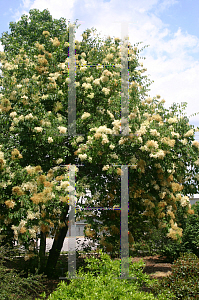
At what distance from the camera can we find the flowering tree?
616 centimetres

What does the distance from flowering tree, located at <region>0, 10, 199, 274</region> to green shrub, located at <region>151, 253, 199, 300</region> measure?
5.18ft

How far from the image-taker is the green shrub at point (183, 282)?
174 inches

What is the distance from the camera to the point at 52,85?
7.04 metres

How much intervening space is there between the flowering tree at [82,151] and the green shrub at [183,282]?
1578 millimetres

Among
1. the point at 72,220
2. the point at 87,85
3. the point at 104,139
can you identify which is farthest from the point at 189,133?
the point at 72,220

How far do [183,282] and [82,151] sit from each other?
10.1 feet

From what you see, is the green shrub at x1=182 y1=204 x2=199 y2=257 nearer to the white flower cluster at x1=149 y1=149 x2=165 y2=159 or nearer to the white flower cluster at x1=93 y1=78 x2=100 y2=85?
the white flower cluster at x1=149 y1=149 x2=165 y2=159

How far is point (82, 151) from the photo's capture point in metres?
6.32


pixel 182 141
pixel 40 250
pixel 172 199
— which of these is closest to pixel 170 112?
pixel 182 141

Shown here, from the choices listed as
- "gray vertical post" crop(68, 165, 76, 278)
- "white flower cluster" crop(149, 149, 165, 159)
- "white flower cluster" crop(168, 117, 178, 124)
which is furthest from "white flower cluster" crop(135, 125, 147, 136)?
"gray vertical post" crop(68, 165, 76, 278)

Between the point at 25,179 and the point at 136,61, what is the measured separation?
480 cm

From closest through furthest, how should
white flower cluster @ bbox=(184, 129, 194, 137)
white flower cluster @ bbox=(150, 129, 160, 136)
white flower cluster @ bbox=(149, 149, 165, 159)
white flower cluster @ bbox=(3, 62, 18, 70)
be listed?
white flower cluster @ bbox=(149, 149, 165, 159), white flower cluster @ bbox=(150, 129, 160, 136), white flower cluster @ bbox=(184, 129, 194, 137), white flower cluster @ bbox=(3, 62, 18, 70)

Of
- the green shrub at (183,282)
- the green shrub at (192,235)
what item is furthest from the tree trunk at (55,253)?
the green shrub at (192,235)

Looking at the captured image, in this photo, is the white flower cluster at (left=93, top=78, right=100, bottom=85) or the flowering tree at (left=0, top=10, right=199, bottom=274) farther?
the white flower cluster at (left=93, top=78, right=100, bottom=85)
